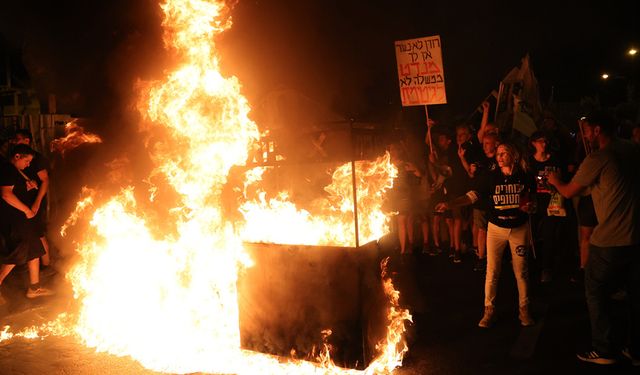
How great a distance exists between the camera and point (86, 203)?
255 inches

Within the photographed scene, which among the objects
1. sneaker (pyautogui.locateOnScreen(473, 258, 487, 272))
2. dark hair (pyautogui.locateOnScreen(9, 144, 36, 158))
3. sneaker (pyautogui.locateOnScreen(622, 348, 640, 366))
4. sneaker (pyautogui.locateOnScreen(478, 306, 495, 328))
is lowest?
sneaker (pyautogui.locateOnScreen(622, 348, 640, 366))

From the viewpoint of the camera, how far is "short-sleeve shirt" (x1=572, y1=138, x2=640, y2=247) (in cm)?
454

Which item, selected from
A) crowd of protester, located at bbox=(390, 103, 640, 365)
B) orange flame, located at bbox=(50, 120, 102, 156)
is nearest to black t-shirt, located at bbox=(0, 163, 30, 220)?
orange flame, located at bbox=(50, 120, 102, 156)

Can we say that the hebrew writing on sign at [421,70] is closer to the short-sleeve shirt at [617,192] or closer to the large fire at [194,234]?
the large fire at [194,234]

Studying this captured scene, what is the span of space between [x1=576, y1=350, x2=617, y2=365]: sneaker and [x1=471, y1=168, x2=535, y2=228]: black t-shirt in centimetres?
153

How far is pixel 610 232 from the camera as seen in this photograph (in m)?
4.59

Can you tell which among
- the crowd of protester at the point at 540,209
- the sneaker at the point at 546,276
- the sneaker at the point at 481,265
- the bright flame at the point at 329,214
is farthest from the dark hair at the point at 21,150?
the sneaker at the point at 546,276

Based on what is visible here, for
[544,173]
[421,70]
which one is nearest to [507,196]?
[544,173]

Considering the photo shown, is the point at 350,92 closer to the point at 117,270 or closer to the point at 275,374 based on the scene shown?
the point at 117,270

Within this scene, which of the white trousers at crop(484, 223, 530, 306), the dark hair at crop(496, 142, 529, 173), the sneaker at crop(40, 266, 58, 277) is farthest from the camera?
the sneaker at crop(40, 266, 58, 277)

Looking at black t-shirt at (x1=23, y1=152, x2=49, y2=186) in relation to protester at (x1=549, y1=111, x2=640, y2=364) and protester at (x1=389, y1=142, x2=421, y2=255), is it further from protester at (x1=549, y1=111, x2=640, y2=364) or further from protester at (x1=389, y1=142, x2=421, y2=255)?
protester at (x1=549, y1=111, x2=640, y2=364)

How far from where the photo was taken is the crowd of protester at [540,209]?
4602 millimetres

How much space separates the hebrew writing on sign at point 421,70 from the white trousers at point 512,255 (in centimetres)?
382

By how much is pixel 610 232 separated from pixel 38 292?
317 inches
